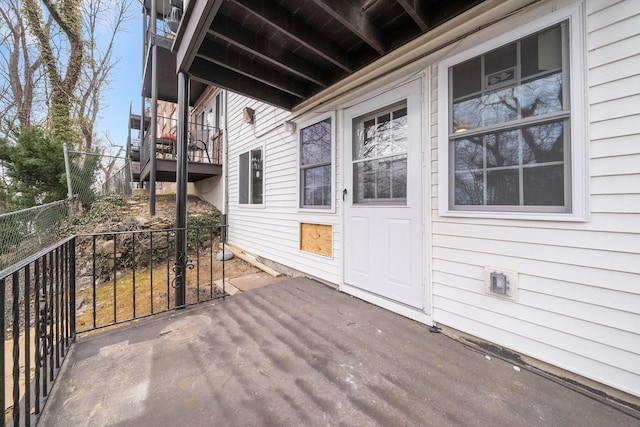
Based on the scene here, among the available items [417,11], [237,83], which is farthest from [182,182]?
[417,11]

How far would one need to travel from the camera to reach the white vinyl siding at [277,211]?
11.6 feet

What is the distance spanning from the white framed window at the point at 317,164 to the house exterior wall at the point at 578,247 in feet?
4.41

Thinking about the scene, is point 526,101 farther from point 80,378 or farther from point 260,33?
point 80,378

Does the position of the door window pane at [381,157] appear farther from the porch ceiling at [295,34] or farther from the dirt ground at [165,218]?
the dirt ground at [165,218]

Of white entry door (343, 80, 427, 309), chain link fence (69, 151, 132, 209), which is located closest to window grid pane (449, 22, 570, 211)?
white entry door (343, 80, 427, 309)

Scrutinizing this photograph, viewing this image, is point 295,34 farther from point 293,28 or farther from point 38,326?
point 38,326

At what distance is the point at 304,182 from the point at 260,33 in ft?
6.45

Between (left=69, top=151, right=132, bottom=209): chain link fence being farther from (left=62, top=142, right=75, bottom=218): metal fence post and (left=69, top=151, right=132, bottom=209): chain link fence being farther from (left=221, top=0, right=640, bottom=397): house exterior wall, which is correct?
(left=221, top=0, right=640, bottom=397): house exterior wall

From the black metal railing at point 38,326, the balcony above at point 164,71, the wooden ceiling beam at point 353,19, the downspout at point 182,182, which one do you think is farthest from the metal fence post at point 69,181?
the wooden ceiling beam at point 353,19

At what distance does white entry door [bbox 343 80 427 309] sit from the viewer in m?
2.39

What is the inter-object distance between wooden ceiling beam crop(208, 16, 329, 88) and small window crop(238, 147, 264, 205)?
2244mm

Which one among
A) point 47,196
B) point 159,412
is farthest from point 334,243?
point 47,196

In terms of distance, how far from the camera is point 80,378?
1.65 m

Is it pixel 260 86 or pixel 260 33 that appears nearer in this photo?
pixel 260 33
